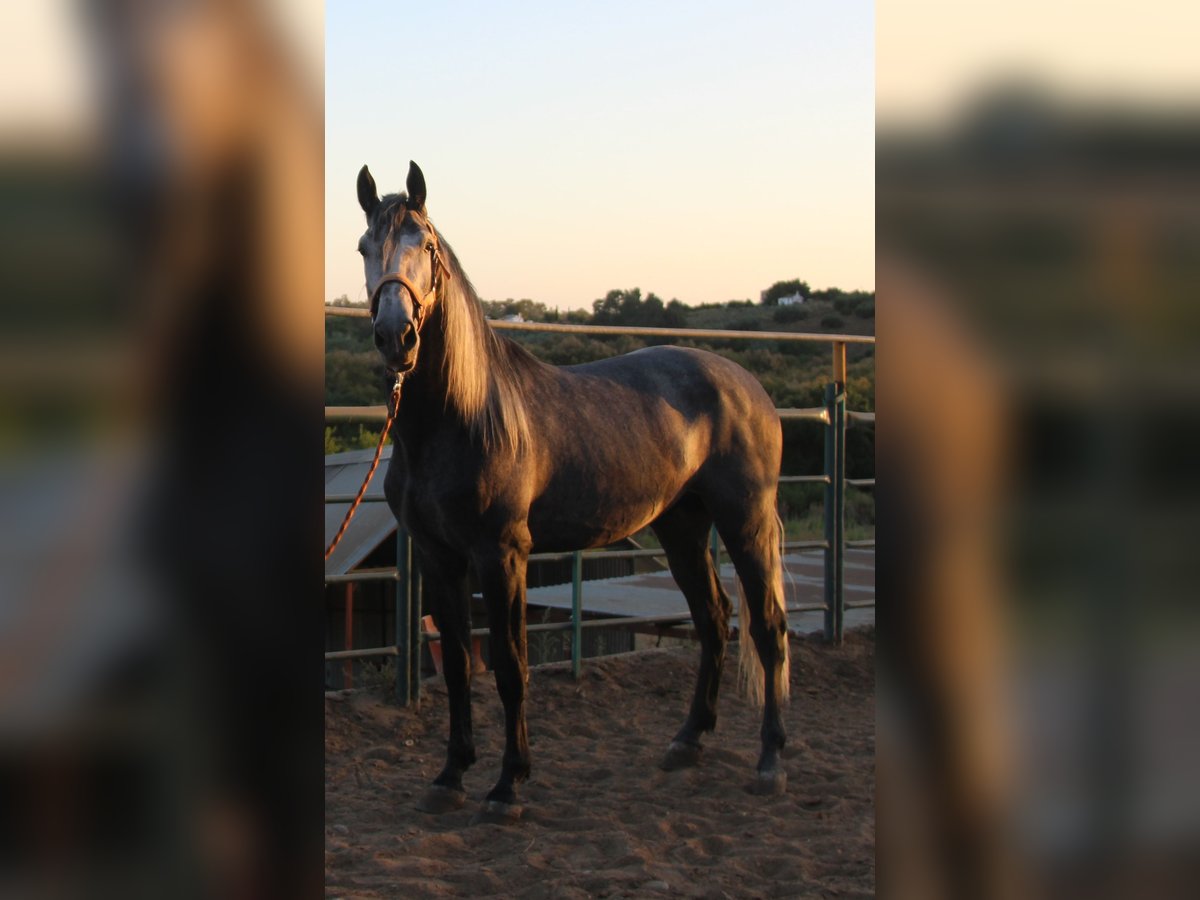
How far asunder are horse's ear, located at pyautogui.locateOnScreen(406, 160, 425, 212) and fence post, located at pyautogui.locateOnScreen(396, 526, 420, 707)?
157 cm

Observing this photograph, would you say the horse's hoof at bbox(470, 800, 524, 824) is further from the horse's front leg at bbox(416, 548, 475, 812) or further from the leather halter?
the leather halter

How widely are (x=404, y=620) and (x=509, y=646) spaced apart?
1.13 metres

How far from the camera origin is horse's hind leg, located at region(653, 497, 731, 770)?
426cm

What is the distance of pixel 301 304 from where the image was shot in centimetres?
54

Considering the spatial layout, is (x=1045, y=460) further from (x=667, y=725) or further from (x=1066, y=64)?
(x=667, y=725)

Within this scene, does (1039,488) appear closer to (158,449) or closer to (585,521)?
(158,449)

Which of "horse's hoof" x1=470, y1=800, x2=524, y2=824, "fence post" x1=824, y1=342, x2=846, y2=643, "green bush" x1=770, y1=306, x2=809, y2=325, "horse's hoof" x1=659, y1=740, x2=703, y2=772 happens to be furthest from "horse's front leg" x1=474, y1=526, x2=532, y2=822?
"green bush" x1=770, y1=306, x2=809, y2=325

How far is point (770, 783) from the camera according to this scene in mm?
3723

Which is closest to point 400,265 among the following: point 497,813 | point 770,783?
point 497,813

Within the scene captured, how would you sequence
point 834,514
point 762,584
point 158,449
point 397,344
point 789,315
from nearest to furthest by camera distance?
point 158,449 → point 397,344 → point 762,584 → point 834,514 → point 789,315

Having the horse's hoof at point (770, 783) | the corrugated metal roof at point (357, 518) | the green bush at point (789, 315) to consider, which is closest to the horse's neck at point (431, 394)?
the horse's hoof at point (770, 783)

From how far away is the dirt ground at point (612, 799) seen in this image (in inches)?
113

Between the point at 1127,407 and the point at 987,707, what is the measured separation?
173mm

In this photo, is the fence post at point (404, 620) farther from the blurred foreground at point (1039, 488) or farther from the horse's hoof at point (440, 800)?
the blurred foreground at point (1039, 488)
